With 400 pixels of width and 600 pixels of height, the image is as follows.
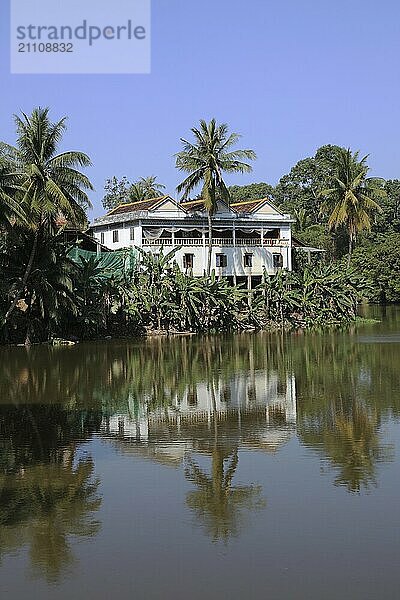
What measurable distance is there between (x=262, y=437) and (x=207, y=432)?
0.98m

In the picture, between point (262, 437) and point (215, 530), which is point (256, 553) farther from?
point (262, 437)

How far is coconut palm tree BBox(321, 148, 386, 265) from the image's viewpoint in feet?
154

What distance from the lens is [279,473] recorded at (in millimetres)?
10547

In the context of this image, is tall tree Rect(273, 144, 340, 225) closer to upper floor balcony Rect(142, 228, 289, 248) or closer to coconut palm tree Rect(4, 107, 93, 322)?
upper floor balcony Rect(142, 228, 289, 248)

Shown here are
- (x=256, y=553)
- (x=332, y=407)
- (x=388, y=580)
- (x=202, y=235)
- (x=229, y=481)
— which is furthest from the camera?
(x=202, y=235)

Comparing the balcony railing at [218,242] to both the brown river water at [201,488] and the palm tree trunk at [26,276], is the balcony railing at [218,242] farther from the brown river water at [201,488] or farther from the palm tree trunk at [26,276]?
the brown river water at [201,488]

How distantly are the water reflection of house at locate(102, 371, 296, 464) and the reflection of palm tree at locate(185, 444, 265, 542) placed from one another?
786mm

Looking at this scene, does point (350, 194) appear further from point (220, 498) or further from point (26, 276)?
point (220, 498)

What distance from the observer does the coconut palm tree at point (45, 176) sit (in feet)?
96.2

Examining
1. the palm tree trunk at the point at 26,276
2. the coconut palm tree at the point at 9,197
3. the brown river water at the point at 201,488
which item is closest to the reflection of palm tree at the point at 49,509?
the brown river water at the point at 201,488

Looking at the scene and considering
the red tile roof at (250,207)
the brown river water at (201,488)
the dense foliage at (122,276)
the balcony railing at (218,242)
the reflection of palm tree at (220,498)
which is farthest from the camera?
the red tile roof at (250,207)

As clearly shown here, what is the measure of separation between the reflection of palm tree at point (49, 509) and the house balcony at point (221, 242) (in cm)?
3320

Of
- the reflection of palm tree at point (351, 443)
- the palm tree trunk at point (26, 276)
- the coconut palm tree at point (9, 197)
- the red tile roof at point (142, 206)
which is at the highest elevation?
the red tile roof at point (142, 206)

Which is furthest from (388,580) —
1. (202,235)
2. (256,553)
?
(202,235)
